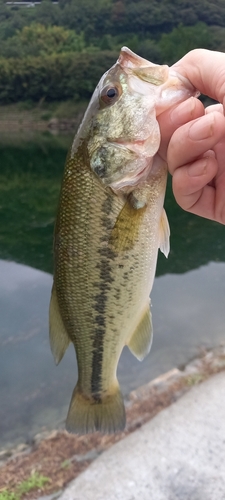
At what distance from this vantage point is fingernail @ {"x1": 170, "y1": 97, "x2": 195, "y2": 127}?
176 centimetres

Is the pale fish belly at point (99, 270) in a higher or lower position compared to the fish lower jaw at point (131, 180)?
lower

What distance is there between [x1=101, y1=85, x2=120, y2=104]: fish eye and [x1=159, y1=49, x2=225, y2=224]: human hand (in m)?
0.22

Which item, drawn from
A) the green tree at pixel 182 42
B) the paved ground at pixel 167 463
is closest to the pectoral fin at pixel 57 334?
the paved ground at pixel 167 463

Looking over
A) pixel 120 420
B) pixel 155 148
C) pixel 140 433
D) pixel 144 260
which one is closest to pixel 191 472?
pixel 140 433

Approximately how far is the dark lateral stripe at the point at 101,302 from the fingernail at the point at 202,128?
47 centimetres

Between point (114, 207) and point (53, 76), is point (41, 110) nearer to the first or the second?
point (53, 76)

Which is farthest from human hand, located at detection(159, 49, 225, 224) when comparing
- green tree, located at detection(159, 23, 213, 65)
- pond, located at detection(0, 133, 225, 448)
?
green tree, located at detection(159, 23, 213, 65)

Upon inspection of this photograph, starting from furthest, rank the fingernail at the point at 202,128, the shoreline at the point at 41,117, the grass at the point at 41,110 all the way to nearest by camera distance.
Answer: the grass at the point at 41,110
the shoreline at the point at 41,117
the fingernail at the point at 202,128

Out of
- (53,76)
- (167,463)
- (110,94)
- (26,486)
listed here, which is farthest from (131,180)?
(53,76)

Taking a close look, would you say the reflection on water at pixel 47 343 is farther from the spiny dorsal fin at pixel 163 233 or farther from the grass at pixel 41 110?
the grass at pixel 41 110

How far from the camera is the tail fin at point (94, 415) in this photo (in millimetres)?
2549

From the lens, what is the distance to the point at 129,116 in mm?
1923

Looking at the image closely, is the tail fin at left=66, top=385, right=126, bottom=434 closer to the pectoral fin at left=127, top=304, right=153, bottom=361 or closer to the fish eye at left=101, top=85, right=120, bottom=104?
the pectoral fin at left=127, top=304, right=153, bottom=361

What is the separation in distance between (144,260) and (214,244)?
10.7 metres
